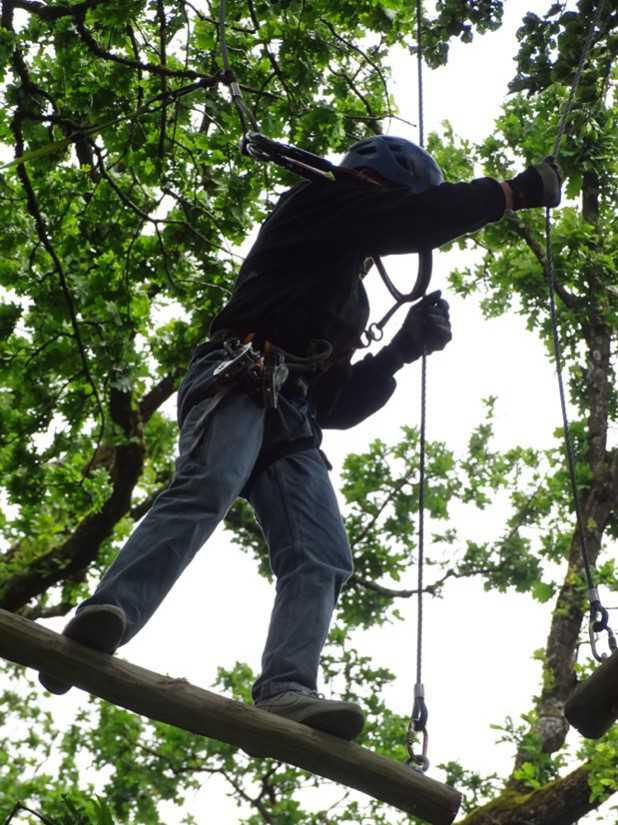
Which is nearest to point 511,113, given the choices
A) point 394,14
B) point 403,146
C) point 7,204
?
point 394,14

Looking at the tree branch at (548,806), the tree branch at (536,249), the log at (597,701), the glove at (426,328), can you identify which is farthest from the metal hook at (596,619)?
the tree branch at (536,249)

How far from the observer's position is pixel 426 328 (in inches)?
156

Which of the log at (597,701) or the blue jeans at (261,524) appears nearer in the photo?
the log at (597,701)

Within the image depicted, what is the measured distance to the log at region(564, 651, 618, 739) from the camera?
9.70ft

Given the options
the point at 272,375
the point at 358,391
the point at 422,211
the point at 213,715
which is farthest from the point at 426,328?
the point at 213,715

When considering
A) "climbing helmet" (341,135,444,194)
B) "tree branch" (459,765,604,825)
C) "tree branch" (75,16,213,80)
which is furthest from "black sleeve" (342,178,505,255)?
"tree branch" (459,765,604,825)

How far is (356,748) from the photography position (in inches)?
117

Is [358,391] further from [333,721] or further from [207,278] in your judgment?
[207,278]

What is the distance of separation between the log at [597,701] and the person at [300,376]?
64 cm

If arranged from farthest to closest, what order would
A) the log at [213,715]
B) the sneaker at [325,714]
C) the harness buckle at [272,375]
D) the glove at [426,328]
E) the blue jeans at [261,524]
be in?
1. the glove at [426,328]
2. the harness buckle at [272,375]
3. the blue jeans at [261,524]
4. the sneaker at [325,714]
5. the log at [213,715]

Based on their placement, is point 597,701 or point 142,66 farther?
point 142,66

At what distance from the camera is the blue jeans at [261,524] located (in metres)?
3.10

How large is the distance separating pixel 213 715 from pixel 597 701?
3.05ft

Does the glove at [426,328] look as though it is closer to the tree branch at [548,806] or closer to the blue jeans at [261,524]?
the blue jeans at [261,524]
